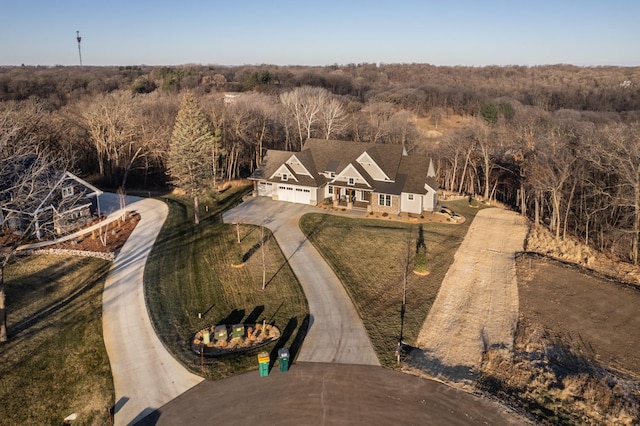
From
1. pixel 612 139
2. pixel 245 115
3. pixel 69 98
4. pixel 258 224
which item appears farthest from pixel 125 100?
pixel 612 139

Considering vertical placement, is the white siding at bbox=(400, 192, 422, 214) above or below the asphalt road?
above

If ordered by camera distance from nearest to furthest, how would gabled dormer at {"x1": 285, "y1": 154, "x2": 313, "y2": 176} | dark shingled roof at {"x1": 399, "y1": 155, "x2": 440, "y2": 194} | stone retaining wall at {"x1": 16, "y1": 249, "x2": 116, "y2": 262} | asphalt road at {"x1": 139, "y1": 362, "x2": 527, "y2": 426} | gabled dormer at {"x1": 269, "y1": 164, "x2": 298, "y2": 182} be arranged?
asphalt road at {"x1": 139, "y1": 362, "x2": 527, "y2": 426}, stone retaining wall at {"x1": 16, "y1": 249, "x2": 116, "y2": 262}, dark shingled roof at {"x1": 399, "y1": 155, "x2": 440, "y2": 194}, gabled dormer at {"x1": 269, "y1": 164, "x2": 298, "y2": 182}, gabled dormer at {"x1": 285, "y1": 154, "x2": 313, "y2": 176}

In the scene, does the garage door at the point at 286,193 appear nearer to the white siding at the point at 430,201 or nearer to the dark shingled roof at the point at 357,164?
the dark shingled roof at the point at 357,164

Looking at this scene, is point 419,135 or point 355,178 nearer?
point 355,178

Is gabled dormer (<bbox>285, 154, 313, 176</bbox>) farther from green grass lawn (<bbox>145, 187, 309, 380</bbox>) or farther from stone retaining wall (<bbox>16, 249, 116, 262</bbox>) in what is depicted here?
stone retaining wall (<bbox>16, 249, 116, 262</bbox>)

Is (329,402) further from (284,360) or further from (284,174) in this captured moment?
(284,174)

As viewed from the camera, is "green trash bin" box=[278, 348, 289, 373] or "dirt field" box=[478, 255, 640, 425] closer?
"dirt field" box=[478, 255, 640, 425]

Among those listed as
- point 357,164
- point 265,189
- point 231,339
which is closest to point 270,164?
point 265,189

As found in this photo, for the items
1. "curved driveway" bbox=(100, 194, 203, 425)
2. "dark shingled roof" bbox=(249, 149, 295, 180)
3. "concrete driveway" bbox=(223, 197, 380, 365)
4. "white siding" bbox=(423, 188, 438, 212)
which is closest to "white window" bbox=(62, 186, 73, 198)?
"curved driveway" bbox=(100, 194, 203, 425)
